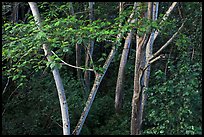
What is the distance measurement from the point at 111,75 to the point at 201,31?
3.79m

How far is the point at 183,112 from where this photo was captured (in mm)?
3689

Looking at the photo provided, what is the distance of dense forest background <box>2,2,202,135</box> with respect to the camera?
3.64 meters

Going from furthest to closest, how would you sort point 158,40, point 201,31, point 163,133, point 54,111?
point 158,40
point 54,111
point 201,31
point 163,133

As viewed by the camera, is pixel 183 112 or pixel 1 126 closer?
pixel 183 112

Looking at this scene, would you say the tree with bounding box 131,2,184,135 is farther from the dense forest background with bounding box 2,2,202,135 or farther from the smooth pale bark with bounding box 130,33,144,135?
the dense forest background with bounding box 2,2,202,135

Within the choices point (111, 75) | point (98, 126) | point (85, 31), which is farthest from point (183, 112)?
point (111, 75)

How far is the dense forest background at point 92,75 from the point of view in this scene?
11.9ft

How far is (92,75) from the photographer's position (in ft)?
27.7

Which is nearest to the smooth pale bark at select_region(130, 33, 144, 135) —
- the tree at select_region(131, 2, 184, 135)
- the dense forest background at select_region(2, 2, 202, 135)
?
the tree at select_region(131, 2, 184, 135)

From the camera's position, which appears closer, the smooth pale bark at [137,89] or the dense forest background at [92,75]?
the dense forest background at [92,75]

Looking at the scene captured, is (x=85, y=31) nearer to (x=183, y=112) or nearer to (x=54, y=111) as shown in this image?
(x=183, y=112)

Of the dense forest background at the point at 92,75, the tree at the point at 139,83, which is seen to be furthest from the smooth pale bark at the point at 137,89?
the dense forest background at the point at 92,75

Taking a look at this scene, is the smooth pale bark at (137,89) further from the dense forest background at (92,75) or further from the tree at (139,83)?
the dense forest background at (92,75)

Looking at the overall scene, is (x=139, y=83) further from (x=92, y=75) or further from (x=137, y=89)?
(x=92, y=75)
